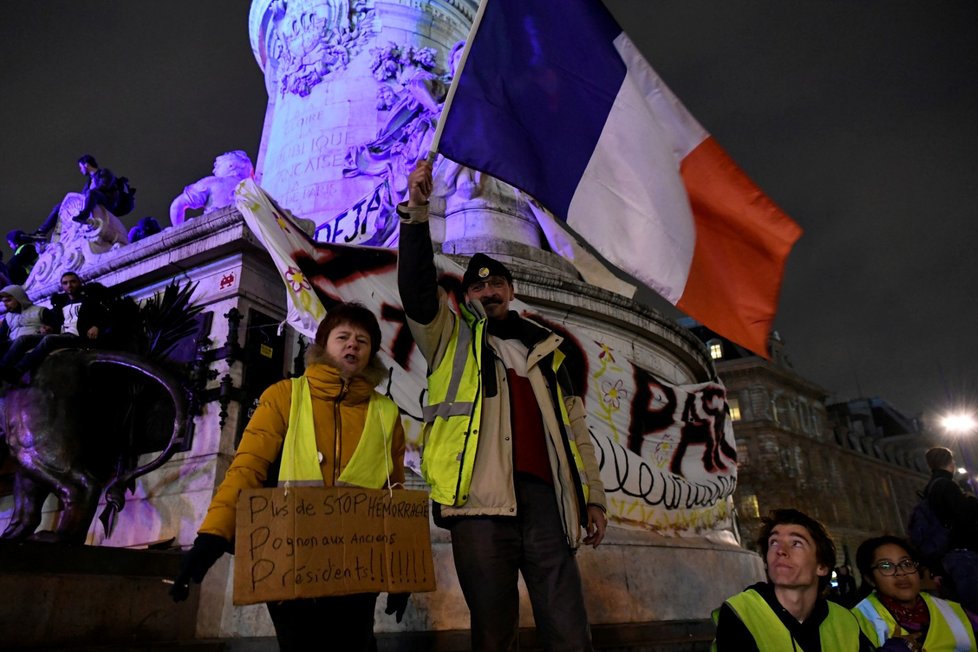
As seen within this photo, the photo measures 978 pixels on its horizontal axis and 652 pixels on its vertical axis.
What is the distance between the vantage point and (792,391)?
5231 centimetres

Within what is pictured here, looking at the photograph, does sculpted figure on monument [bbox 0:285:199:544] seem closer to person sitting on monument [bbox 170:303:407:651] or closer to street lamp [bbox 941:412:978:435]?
person sitting on monument [bbox 170:303:407:651]

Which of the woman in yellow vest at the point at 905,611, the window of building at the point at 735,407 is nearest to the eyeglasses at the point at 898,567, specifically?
the woman in yellow vest at the point at 905,611

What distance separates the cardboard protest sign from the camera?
2262mm

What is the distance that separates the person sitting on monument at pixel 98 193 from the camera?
329 inches

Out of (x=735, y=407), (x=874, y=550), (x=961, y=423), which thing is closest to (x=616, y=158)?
(x=874, y=550)

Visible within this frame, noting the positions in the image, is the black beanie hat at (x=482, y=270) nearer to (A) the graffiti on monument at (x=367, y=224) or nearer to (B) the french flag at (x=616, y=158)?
(B) the french flag at (x=616, y=158)

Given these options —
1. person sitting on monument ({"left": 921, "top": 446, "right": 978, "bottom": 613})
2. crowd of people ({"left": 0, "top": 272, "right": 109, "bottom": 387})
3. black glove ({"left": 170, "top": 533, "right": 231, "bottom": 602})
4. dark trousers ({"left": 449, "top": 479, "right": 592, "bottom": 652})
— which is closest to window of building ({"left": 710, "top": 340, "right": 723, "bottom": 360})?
person sitting on monument ({"left": 921, "top": 446, "right": 978, "bottom": 613})

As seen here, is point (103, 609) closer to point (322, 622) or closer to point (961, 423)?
point (322, 622)

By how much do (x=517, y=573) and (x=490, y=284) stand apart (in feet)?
4.42

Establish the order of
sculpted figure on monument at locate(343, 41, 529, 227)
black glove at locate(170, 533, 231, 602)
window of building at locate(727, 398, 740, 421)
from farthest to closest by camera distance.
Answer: window of building at locate(727, 398, 740, 421), sculpted figure on monument at locate(343, 41, 529, 227), black glove at locate(170, 533, 231, 602)

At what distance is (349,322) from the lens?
2.93m

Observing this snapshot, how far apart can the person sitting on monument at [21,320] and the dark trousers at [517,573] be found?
3872 mm

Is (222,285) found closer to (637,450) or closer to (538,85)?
(538,85)

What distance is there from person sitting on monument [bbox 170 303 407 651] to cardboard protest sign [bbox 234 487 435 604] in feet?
0.47
